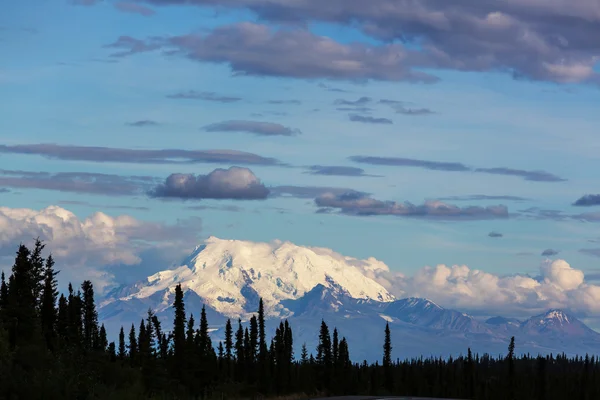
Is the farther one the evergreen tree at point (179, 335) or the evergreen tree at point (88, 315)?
the evergreen tree at point (88, 315)

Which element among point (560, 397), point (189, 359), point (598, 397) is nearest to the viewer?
point (189, 359)

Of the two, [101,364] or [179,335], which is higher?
[179,335]

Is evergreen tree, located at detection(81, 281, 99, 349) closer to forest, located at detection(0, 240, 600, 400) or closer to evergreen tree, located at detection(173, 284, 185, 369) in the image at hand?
forest, located at detection(0, 240, 600, 400)

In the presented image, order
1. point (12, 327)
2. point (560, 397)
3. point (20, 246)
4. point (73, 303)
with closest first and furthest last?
point (12, 327)
point (20, 246)
point (73, 303)
point (560, 397)

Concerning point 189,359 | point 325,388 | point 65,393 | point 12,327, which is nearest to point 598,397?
point 325,388

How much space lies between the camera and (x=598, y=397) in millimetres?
163875

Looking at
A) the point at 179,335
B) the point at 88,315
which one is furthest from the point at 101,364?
the point at 88,315

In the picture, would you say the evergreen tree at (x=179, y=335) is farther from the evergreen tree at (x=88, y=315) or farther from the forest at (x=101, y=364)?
the evergreen tree at (x=88, y=315)

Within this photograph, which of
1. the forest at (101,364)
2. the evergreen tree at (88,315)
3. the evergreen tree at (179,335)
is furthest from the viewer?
A: the evergreen tree at (88,315)

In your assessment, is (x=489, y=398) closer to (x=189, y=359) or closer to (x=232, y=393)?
(x=189, y=359)

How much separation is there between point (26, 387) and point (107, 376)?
2811 centimetres

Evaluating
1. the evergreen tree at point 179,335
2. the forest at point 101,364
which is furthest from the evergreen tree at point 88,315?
the evergreen tree at point 179,335

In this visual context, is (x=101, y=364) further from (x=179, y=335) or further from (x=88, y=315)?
(x=88, y=315)

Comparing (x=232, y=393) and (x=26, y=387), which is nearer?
(x=26, y=387)
